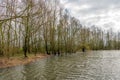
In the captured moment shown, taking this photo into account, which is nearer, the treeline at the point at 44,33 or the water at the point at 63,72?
the water at the point at 63,72

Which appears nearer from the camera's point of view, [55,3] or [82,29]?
[55,3]

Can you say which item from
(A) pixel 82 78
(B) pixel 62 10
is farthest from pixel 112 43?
(A) pixel 82 78

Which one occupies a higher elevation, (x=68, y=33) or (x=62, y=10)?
(x=62, y=10)

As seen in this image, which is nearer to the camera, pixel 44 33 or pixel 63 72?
pixel 63 72

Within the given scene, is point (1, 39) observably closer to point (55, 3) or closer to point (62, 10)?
point (55, 3)

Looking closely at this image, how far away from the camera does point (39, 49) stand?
56.2m

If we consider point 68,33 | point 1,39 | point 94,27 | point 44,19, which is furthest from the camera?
point 94,27

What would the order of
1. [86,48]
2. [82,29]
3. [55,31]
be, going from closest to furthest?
[55,31] < [86,48] < [82,29]

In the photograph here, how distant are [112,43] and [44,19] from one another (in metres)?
75.4

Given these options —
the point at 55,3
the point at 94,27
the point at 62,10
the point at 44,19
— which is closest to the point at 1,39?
the point at 44,19

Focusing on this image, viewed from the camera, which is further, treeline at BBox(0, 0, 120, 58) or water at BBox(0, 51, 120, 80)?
treeline at BBox(0, 0, 120, 58)

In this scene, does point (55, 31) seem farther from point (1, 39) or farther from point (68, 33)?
point (1, 39)

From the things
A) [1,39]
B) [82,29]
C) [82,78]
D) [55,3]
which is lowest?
[82,78]

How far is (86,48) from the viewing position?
82.2m
